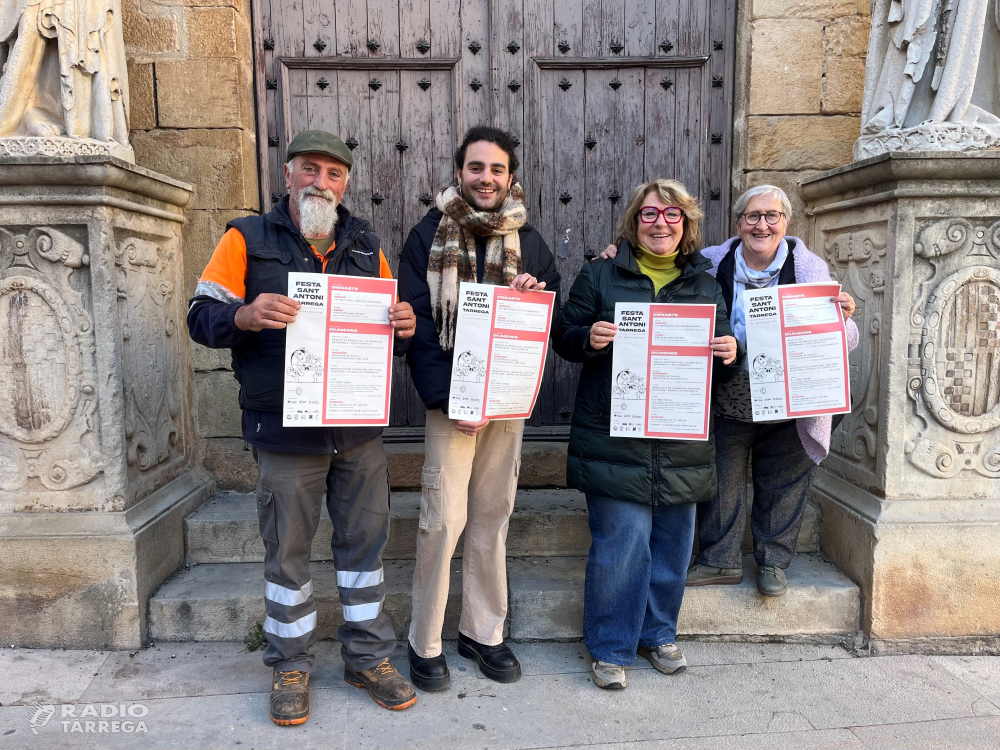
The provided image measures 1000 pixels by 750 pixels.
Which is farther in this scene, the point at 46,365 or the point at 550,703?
the point at 46,365

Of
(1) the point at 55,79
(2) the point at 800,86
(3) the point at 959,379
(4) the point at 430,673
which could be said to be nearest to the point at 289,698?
(4) the point at 430,673

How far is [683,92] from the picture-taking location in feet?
12.4

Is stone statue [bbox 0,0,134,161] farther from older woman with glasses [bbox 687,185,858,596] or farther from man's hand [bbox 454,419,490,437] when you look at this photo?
older woman with glasses [bbox 687,185,858,596]

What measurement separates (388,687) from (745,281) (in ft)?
7.02

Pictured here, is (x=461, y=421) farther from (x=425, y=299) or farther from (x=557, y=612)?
(x=557, y=612)

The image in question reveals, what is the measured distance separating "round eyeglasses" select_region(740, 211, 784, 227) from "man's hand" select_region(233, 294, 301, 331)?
1.82m

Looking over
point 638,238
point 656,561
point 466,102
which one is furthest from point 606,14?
point 656,561

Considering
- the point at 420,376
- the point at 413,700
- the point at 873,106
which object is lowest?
the point at 413,700

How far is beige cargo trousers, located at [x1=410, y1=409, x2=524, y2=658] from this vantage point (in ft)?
8.39

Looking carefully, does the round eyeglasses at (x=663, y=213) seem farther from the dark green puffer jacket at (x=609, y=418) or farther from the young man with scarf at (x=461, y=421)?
the young man with scarf at (x=461, y=421)

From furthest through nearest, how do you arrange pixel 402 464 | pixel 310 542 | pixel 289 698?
1. pixel 402 464
2. pixel 310 542
3. pixel 289 698

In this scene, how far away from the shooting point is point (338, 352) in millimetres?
2354

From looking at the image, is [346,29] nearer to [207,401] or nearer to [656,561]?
[207,401]

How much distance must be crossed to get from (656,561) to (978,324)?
1.74 metres
